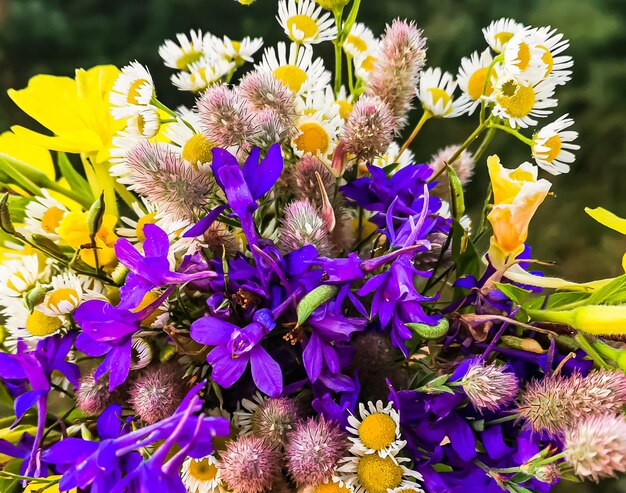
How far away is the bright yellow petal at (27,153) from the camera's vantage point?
458 millimetres

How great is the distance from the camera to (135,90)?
363 mm

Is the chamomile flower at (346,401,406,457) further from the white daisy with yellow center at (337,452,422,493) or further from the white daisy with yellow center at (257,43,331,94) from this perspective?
the white daisy with yellow center at (257,43,331,94)

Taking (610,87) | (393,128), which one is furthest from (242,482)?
(610,87)

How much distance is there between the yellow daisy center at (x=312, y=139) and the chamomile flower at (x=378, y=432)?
152mm

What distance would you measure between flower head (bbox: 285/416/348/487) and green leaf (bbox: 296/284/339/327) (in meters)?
0.06

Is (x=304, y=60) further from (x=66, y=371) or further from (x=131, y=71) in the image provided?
(x=66, y=371)

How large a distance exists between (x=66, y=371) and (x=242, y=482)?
0.12 metres

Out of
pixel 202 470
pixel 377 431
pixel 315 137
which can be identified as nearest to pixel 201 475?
pixel 202 470

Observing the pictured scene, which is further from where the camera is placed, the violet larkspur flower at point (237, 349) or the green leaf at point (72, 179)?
the green leaf at point (72, 179)

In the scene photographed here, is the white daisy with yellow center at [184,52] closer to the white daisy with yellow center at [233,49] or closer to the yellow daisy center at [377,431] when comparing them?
the white daisy with yellow center at [233,49]

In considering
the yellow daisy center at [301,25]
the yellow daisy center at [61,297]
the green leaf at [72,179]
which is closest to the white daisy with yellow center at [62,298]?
the yellow daisy center at [61,297]

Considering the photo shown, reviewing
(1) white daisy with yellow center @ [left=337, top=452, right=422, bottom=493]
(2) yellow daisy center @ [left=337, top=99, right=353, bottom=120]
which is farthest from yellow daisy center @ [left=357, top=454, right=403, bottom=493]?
(2) yellow daisy center @ [left=337, top=99, right=353, bottom=120]

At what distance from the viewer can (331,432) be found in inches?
12.7

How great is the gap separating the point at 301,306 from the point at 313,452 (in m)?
0.08
